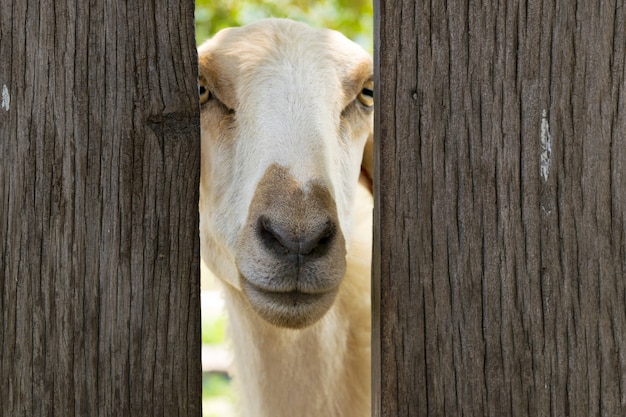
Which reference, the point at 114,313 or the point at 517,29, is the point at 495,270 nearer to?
the point at 517,29

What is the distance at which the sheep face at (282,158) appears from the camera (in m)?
2.58

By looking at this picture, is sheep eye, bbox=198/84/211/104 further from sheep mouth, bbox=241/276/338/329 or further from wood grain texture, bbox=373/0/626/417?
wood grain texture, bbox=373/0/626/417

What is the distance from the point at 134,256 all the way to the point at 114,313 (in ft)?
0.46

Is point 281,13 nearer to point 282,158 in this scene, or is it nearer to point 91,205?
point 282,158

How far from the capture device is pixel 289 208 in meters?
2.55

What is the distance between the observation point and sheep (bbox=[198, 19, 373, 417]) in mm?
2599

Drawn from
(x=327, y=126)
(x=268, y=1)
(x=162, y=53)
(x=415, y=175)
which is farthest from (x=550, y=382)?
(x=268, y=1)

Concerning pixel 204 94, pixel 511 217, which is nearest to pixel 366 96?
pixel 204 94

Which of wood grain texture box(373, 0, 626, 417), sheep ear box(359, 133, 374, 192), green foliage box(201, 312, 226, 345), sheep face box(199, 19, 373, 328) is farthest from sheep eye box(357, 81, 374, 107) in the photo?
green foliage box(201, 312, 226, 345)

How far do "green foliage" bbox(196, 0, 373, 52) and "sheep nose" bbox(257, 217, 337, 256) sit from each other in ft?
20.0

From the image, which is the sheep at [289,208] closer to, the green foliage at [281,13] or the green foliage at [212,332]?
the green foliage at [281,13]

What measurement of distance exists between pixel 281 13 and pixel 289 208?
20.0 feet

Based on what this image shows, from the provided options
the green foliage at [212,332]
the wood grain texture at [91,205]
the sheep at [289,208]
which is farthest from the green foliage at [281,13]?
the wood grain texture at [91,205]

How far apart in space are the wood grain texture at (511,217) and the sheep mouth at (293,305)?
75cm
